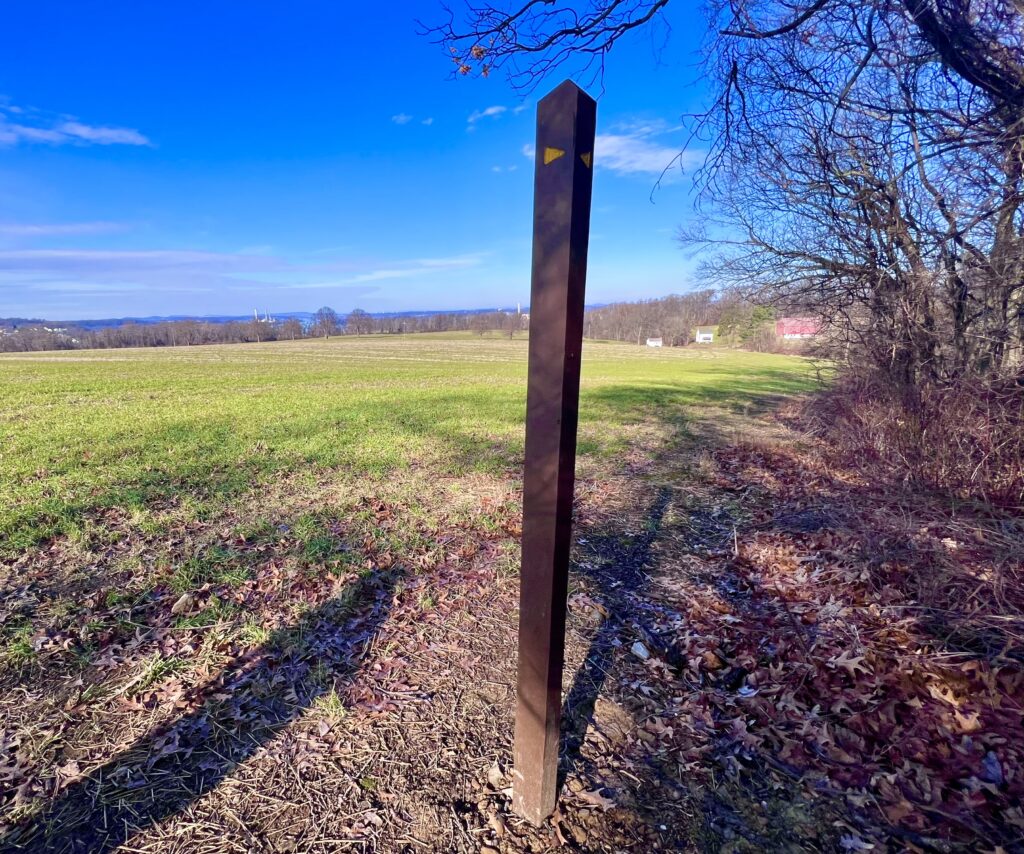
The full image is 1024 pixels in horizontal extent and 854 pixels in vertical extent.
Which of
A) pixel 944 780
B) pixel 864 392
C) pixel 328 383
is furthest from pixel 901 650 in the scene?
pixel 328 383

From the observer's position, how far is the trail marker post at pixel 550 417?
1565 mm

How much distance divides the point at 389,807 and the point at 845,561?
12.3 ft

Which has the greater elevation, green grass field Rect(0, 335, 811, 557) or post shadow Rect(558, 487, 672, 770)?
green grass field Rect(0, 335, 811, 557)

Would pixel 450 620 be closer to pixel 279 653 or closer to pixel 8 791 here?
pixel 279 653

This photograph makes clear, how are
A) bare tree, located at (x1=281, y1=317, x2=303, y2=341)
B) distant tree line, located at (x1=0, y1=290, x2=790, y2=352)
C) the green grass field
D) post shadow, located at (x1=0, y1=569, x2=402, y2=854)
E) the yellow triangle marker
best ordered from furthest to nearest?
bare tree, located at (x1=281, y1=317, x2=303, y2=341)
distant tree line, located at (x1=0, y1=290, x2=790, y2=352)
the green grass field
post shadow, located at (x1=0, y1=569, x2=402, y2=854)
the yellow triangle marker

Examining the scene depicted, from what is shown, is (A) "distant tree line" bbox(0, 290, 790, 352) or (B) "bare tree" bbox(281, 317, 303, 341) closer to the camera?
(A) "distant tree line" bbox(0, 290, 790, 352)

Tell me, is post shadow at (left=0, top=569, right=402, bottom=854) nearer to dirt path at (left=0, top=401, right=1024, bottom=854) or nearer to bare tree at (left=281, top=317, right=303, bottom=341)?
dirt path at (left=0, top=401, right=1024, bottom=854)

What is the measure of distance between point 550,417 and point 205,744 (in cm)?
237

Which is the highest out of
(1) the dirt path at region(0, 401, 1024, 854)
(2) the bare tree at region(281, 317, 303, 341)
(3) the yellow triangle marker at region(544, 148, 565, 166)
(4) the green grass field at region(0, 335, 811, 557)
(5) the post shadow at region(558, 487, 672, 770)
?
(3) the yellow triangle marker at region(544, 148, 565, 166)

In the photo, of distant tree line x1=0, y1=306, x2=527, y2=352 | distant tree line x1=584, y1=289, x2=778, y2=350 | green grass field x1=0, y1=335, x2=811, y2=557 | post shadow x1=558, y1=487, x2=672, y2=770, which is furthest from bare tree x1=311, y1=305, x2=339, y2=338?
post shadow x1=558, y1=487, x2=672, y2=770

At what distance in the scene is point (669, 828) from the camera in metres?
2.03

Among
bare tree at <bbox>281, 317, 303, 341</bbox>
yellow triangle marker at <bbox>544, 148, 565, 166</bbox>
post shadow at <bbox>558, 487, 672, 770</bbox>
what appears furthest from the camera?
bare tree at <bbox>281, 317, 303, 341</bbox>

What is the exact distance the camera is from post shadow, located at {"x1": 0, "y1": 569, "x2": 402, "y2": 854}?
198 cm

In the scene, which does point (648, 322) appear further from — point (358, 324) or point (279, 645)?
point (279, 645)
